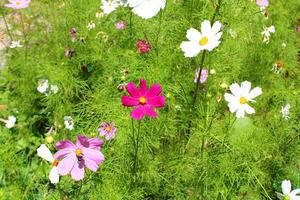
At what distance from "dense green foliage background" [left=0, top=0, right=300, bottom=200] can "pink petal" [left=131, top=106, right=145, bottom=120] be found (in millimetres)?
414

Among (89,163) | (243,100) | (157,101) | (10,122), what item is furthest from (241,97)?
(10,122)

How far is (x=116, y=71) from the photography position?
2.08 meters

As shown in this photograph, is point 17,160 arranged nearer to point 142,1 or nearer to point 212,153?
point 212,153

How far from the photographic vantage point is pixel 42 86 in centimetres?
227

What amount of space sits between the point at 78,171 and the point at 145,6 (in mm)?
619

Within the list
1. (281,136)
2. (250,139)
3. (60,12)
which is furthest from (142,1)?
(60,12)

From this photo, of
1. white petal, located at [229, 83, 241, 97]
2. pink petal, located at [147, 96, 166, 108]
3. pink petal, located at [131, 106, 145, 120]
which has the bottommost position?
pink petal, located at [131, 106, 145, 120]

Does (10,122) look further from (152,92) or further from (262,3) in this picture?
(262,3)

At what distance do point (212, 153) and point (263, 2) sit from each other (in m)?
1.09

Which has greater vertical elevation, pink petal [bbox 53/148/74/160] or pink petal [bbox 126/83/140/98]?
pink petal [bbox 126/83/140/98]

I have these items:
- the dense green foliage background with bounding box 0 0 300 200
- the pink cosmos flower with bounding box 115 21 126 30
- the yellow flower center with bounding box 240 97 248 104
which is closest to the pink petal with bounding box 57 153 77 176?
the dense green foliage background with bounding box 0 0 300 200

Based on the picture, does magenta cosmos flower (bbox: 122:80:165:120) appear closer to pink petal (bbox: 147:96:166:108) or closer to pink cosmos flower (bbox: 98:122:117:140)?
pink petal (bbox: 147:96:166:108)

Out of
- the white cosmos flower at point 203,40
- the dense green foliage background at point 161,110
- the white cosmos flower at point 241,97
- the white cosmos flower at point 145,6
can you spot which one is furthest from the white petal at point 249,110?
the white cosmos flower at point 145,6

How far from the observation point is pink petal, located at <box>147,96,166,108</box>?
4.01 ft
